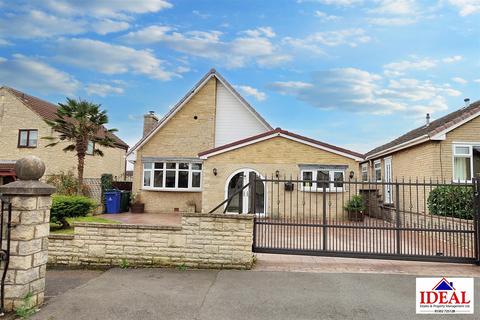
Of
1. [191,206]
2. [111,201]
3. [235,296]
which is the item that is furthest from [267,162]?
[235,296]

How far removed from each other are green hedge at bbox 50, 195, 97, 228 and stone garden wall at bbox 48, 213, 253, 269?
8.54 ft

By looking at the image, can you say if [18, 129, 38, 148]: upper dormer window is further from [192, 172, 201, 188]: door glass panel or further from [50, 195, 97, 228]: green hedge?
[50, 195, 97, 228]: green hedge

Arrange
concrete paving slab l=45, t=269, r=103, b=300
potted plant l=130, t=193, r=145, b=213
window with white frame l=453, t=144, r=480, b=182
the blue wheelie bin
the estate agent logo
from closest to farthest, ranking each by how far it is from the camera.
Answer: the estate agent logo, concrete paving slab l=45, t=269, r=103, b=300, window with white frame l=453, t=144, r=480, b=182, the blue wheelie bin, potted plant l=130, t=193, r=145, b=213

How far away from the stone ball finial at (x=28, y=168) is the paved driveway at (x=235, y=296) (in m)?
1.92

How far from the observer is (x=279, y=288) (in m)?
5.18

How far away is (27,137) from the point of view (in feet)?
73.3

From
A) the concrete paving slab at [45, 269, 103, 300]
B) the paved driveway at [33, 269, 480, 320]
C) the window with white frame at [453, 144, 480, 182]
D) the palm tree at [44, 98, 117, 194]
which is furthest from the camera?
the palm tree at [44, 98, 117, 194]

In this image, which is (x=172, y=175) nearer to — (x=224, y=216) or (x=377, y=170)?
(x=224, y=216)

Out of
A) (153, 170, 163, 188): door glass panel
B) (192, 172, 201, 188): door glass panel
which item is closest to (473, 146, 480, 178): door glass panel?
(192, 172, 201, 188): door glass panel

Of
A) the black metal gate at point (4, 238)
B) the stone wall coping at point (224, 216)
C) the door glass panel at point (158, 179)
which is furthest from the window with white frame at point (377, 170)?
the black metal gate at point (4, 238)

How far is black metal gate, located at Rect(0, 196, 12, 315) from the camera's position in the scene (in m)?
4.03

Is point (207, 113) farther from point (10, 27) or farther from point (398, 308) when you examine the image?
point (398, 308)

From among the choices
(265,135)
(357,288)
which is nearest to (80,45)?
(265,135)

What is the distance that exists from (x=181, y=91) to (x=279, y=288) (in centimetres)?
1637
